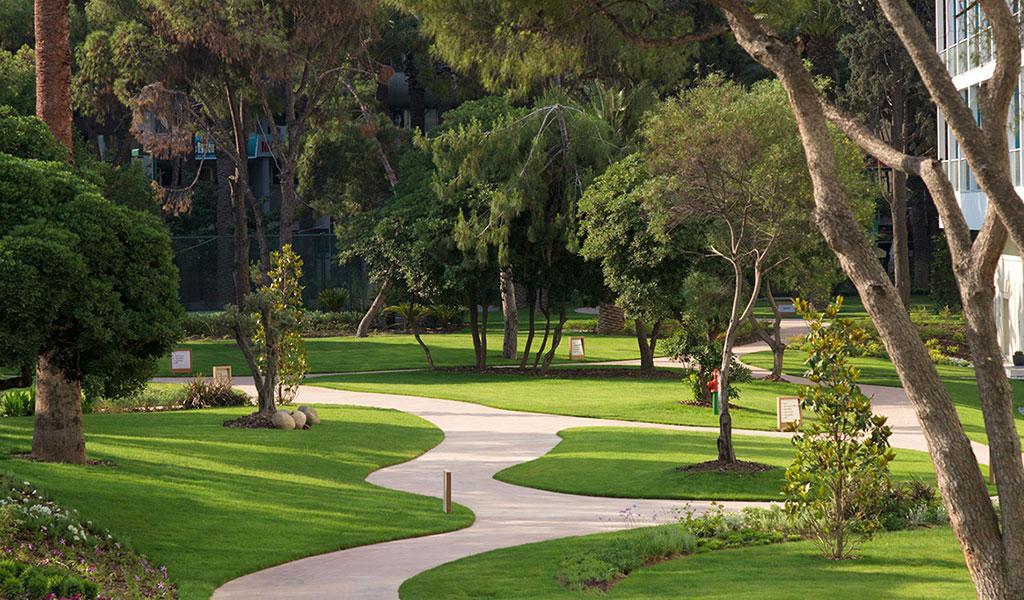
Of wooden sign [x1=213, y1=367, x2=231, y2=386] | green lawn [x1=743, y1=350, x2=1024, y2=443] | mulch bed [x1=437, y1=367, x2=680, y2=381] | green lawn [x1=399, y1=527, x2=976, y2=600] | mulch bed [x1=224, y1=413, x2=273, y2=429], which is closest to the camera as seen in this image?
green lawn [x1=399, y1=527, x2=976, y2=600]

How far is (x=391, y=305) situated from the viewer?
149 feet

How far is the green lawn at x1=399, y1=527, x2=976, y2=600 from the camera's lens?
8.84 m

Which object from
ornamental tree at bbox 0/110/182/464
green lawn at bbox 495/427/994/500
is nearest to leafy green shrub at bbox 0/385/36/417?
ornamental tree at bbox 0/110/182/464

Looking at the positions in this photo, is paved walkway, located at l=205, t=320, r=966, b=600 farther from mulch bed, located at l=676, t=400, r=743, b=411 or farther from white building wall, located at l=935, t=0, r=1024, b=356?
white building wall, located at l=935, t=0, r=1024, b=356

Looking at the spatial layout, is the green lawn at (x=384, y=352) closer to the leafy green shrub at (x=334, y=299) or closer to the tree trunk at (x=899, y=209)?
the leafy green shrub at (x=334, y=299)

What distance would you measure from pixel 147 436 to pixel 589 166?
1490 centimetres

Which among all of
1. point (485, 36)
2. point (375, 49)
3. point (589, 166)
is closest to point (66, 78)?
point (485, 36)

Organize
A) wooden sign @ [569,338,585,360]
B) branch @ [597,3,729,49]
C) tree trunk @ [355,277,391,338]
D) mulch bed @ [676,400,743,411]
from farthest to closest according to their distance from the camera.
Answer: tree trunk @ [355,277,391,338]
wooden sign @ [569,338,585,360]
mulch bed @ [676,400,743,411]
branch @ [597,3,729,49]

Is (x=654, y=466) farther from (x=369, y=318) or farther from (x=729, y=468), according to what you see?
(x=369, y=318)

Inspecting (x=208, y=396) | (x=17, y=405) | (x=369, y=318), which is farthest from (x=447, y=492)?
(x=369, y=318)

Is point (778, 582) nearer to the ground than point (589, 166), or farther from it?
nearer to the ground

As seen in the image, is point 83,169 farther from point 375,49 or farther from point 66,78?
point 375,49

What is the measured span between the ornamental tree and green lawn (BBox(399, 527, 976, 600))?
13.6 ft

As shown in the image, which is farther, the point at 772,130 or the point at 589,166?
the point at 589,166
